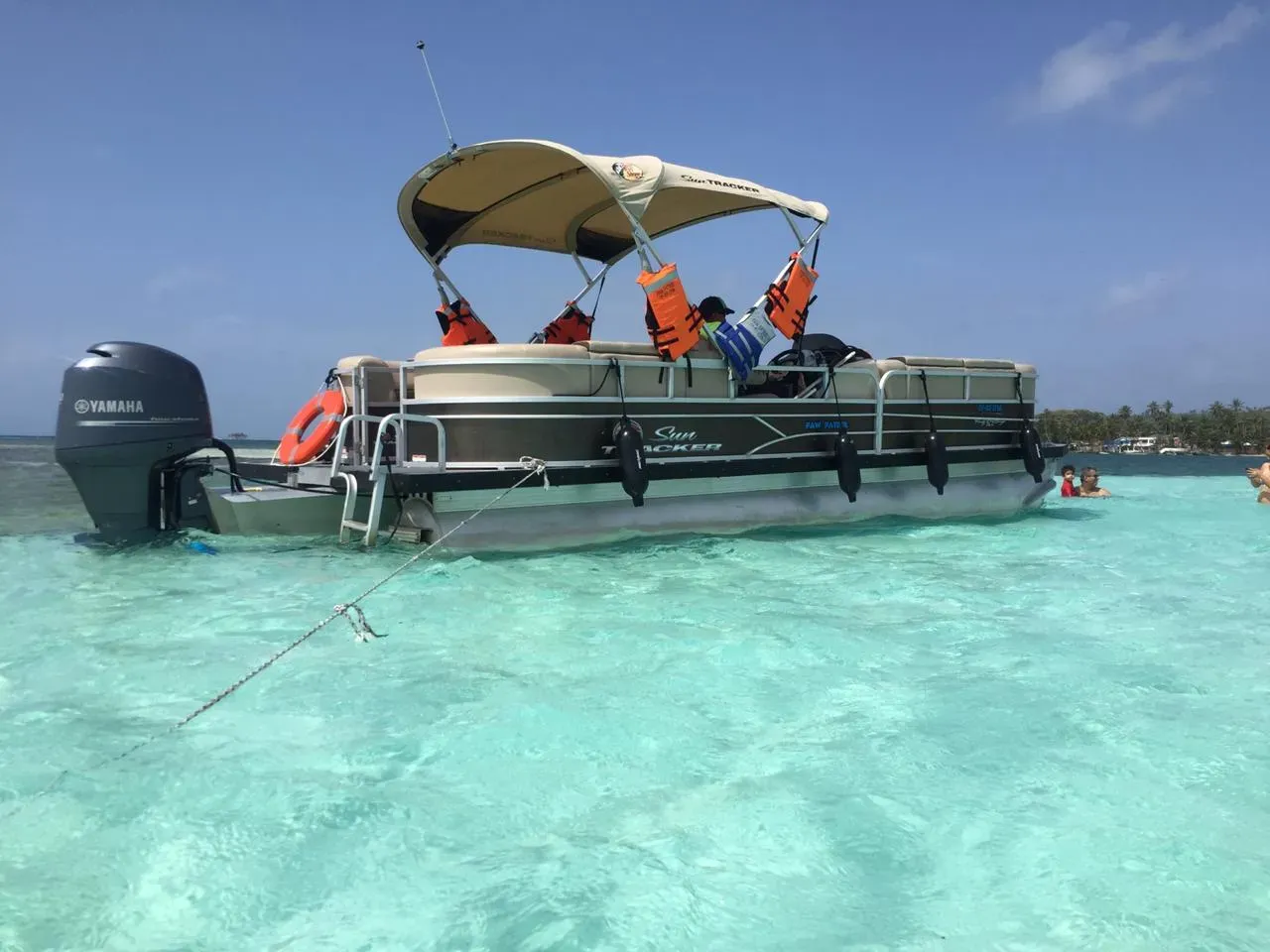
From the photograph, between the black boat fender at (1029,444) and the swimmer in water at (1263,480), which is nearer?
the black boat fender at (1029,444)

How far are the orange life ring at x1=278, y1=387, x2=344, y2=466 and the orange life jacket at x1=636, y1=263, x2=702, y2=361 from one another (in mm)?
2776

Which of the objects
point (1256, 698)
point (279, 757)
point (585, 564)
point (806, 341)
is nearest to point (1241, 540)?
point (806, 341)

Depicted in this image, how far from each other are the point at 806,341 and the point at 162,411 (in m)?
5.71

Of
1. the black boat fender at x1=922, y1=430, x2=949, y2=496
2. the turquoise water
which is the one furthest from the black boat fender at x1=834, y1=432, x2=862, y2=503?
the turquoise water

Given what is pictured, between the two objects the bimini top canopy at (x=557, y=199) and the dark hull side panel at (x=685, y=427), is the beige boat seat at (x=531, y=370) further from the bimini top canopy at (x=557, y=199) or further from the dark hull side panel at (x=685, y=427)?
the bimini top canopy at (x=557, y=199)

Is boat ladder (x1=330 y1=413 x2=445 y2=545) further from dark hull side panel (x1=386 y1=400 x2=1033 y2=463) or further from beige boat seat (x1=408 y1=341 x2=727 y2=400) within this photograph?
beige boat seat (x1=408 y1=341 x2=727 y2=400)

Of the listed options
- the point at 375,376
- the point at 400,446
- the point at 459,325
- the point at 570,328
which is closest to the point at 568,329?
the point at 570,328

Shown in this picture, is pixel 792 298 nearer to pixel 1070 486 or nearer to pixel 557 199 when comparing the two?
pixel 557 199

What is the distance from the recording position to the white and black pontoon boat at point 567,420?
20.3ft

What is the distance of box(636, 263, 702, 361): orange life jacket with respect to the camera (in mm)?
6688

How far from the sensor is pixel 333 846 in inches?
87.4

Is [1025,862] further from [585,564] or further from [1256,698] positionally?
[585,564]

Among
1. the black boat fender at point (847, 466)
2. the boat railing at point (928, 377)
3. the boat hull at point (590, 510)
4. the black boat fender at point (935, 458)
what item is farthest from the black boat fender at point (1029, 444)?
the black boat fender at point (847, 466)

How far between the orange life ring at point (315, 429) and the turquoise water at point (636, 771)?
2.54 meters
